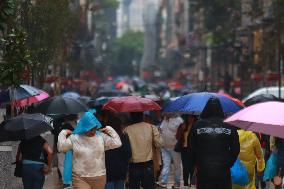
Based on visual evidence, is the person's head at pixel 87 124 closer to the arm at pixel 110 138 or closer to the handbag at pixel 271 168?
the arm at pixel 110 138

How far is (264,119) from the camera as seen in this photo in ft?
31.9

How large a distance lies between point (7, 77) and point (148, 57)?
12626cm

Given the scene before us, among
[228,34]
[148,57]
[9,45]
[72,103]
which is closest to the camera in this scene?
[9,45]

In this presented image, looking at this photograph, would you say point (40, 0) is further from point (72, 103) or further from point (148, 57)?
point (148, 57)

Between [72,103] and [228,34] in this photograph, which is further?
[228,34]

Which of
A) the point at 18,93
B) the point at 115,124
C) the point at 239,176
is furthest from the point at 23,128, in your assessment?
the point at 18,93

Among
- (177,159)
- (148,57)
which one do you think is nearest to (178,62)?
(148,57)

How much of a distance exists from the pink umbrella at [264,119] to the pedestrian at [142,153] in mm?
1872

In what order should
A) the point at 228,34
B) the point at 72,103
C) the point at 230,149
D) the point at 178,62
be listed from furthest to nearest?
1. the point at 178,62
2. the point at 228,34
3. the point at 72,103
4. the point at 230,149

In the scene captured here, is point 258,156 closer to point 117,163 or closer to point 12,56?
point 117,163

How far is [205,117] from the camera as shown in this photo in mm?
9648

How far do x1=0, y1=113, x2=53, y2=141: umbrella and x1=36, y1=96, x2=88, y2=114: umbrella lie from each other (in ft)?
14.9

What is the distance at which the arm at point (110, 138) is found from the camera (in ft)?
33.4

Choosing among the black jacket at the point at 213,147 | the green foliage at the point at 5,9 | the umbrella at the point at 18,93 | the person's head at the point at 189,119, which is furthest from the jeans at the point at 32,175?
the person's head at the point at 189,119
